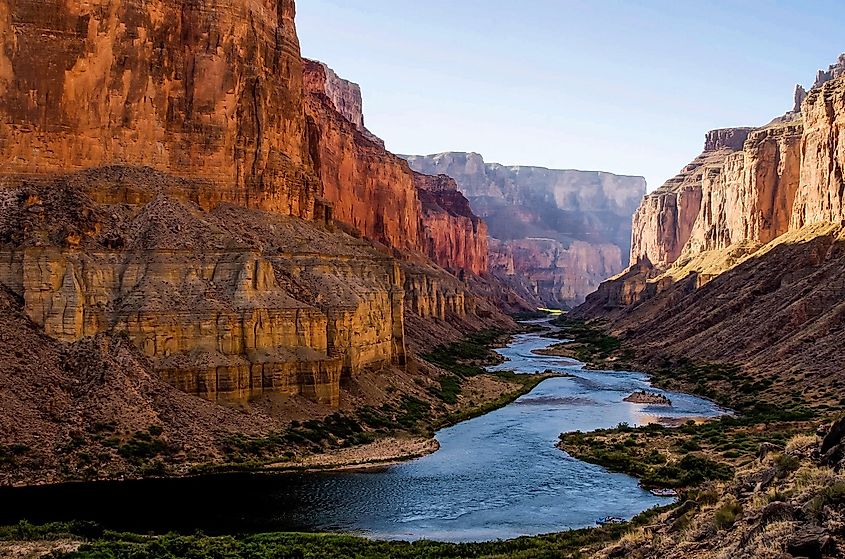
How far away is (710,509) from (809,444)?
160 inches

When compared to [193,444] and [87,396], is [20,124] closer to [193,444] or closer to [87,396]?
[87,396]

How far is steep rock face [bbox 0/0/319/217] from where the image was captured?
5178 cm

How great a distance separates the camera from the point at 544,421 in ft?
193

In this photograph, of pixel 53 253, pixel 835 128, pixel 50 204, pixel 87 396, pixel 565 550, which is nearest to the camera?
pixel 565 550

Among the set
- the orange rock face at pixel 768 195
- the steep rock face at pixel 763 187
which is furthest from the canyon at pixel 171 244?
the steep rock face at pixel 763 187

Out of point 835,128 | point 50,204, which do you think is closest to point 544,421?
point 50,204

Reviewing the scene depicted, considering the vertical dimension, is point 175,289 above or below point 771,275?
below

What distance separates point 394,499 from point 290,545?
29.3 ft

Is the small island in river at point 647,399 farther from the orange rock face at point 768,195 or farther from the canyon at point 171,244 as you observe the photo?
the orange rock face at point 768,195

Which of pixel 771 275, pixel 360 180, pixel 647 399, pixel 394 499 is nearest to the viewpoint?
pixel 394 499

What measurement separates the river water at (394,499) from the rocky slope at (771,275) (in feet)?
87.2

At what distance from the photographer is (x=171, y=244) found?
162 feet

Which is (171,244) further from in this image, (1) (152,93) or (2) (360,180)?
(2) (360,180)

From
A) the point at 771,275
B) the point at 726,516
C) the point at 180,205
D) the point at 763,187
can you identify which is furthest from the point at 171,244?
the point at 763,187
